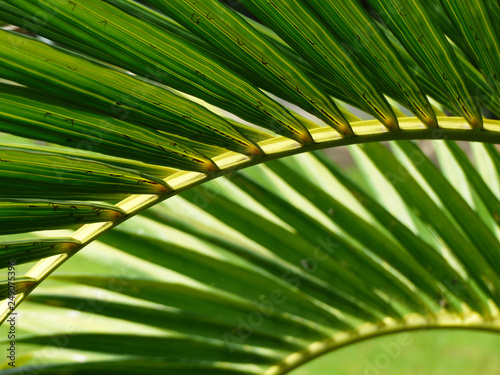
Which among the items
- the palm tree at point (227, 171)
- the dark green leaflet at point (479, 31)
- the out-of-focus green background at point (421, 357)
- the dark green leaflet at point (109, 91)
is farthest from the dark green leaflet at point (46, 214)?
the out-of-focus green background at point (421, 357)

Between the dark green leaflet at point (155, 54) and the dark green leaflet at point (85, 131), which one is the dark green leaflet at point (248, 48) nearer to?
the dark green leaflet at point (155, 54)

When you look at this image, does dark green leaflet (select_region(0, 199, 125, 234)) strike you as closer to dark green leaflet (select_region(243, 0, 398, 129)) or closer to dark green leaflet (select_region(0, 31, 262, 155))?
dark green leaflet (select_region(0, 31, 262, 155))

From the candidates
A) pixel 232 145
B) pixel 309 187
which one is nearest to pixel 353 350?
pixel 309 187

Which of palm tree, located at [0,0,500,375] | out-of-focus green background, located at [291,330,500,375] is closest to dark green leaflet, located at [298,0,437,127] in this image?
palm tree, located at [0,0,500,375]

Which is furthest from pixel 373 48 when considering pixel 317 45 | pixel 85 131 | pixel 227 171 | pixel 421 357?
pixel 421 357

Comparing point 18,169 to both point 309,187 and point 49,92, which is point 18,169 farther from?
point 309,187

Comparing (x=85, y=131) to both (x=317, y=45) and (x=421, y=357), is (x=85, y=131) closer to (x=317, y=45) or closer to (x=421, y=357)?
(x=317, y=45)
